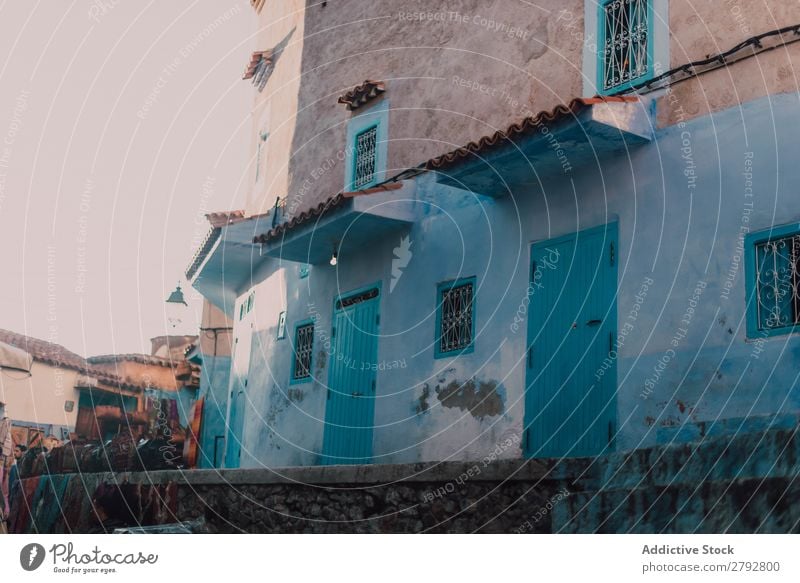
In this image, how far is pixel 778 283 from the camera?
22.5ft

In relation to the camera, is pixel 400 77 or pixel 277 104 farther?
pixel 277 104

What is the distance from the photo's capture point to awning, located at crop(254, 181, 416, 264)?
10.3 metres

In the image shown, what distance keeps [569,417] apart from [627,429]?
701 millimetres

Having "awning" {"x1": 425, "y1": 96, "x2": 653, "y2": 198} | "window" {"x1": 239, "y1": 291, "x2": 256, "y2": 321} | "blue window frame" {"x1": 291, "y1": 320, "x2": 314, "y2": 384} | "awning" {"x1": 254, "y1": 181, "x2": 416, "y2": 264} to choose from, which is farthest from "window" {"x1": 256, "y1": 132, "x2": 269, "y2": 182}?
"awning" {"x1": 425, "y1": 96, "x2": 653, "y2": 198}

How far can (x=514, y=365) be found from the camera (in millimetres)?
8938

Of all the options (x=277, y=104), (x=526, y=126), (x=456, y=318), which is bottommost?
(x=456, y=318)

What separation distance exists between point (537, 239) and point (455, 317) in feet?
4.35

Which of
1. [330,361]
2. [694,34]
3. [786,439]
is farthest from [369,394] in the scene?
[786,439]

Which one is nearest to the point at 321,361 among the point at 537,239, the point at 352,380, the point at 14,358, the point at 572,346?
the point at 352,380

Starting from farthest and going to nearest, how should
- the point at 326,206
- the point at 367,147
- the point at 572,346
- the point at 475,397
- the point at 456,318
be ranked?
the point at 367,147 < the point at 326,206 < the point at 456,318 < the point at 475,397 < the point at 572,346

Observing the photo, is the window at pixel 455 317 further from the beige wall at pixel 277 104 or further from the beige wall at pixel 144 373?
the beige wall at pixel 144 373

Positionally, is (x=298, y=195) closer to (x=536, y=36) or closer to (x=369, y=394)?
(x=369, y=394)

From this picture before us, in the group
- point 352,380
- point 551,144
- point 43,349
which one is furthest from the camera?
point 43,349

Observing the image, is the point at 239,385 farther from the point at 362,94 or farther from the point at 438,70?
the point at 438,70
